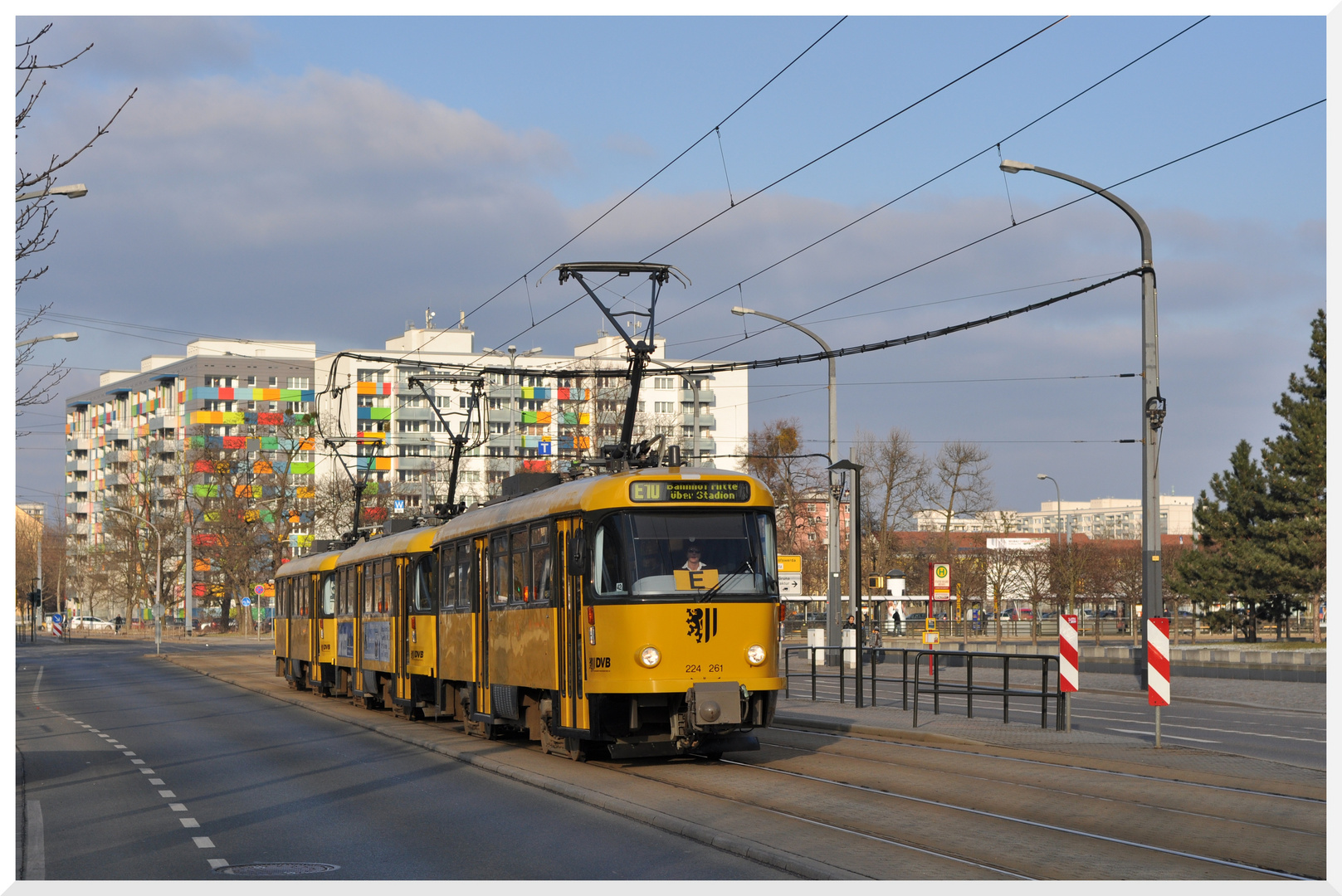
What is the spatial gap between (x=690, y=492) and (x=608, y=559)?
1088 millimetres

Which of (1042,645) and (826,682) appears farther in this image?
(1042,645)

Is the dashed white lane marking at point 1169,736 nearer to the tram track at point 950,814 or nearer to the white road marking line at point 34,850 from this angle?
the tram track at point 950,814

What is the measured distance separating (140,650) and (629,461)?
60.0 metres

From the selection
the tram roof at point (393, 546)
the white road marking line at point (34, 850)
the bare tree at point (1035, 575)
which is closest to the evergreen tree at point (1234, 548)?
the bare tree at point (1035, 575)

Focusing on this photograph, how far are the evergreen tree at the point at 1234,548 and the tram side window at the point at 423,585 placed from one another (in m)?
35.1

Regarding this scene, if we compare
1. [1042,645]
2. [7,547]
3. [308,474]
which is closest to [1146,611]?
[7,547]

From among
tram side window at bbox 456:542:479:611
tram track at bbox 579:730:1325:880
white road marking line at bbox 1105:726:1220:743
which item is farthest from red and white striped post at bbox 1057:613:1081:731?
tram side window at bbox 456:542:479:611

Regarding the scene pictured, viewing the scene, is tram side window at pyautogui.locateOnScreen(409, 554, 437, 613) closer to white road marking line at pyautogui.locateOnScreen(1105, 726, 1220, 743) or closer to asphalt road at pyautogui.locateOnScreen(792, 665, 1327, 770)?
asphalt road at pyautogui.locateOnScreen(792, 665, 1327, 770)

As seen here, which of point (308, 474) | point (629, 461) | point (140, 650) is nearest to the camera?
point (629, 461)

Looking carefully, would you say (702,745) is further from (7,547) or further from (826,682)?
(826,682)

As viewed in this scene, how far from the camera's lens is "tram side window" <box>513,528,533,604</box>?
17.9m

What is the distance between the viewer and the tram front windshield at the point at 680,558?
51.8 ft

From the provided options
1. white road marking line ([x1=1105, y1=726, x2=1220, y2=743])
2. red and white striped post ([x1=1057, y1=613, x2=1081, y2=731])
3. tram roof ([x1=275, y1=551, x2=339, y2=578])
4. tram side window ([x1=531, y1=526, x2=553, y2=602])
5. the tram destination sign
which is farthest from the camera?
tram roof ([x1=275, y1=551, x2=339, y2=578])

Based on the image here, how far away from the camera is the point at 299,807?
13.2 metres
